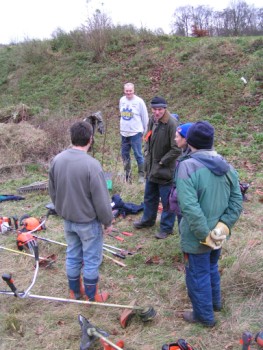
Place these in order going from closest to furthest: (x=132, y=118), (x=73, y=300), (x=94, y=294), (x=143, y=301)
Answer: (x=73, y=300), (x=94, y=294), (x=143, y=301), (x=132, y=118)

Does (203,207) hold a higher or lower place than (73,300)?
higher

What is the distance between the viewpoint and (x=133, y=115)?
683cm

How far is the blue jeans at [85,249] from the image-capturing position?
3.30 meters

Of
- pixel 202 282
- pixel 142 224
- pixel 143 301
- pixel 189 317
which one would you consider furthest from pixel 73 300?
pixel 142 224

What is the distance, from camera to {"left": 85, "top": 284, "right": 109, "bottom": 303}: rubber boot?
137 inches

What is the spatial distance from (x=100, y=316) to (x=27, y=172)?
5511 millimetres

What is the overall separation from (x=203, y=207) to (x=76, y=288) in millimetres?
1592

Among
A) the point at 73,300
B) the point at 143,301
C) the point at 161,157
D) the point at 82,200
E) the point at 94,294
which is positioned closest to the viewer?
the point at 82,200

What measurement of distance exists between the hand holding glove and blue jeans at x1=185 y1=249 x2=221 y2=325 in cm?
15

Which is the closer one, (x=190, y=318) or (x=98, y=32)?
(x=190, y=318)

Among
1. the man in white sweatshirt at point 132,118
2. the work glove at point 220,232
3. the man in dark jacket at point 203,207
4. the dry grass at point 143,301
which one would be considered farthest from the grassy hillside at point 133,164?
the work glove at point 220,232

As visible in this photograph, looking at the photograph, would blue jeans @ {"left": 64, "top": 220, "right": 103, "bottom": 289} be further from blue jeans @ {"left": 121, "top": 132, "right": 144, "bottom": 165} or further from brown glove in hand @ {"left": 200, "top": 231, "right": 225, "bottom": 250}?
blue jeans @ {"left": 121, "top": 132, "right": 144, "bottom": 165}

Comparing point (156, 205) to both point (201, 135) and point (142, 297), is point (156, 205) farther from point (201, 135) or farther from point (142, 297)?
point (201, 135)

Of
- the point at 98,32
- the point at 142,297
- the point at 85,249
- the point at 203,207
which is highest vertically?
the point at 98,32
